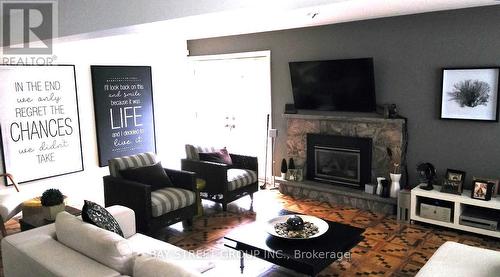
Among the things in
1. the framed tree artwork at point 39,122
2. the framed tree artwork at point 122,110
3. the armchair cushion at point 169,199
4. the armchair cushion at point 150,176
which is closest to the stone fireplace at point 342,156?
the armchair cushion at point 169,199

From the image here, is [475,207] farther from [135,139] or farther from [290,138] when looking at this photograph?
[135,139]

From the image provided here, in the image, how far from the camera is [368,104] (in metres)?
4.95

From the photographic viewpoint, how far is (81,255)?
238 centimetres

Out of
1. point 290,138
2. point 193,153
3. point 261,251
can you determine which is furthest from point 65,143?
point 261,251

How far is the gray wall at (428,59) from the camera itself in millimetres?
4219

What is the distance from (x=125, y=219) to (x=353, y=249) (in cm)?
214

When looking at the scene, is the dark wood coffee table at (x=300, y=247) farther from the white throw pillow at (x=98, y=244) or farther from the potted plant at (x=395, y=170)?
the potted plant at (x=395, y=170)

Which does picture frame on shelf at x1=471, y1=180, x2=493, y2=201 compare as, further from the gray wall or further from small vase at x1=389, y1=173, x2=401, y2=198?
small vase at x1=389, y1=173, x2=401, y2=198

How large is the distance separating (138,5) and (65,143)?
3201 millimetres

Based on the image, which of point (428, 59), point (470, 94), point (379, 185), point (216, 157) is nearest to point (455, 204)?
point (379, 185)

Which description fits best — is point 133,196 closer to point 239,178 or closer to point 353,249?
point 239,178

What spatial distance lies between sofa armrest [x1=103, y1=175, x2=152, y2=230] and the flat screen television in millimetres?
2604

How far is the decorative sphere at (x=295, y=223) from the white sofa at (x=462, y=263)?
99 centimetres

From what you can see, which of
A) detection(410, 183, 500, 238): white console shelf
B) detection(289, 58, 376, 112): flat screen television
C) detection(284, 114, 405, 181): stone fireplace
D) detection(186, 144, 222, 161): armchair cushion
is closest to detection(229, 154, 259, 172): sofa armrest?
detection(186, 144, 222, 161): armchair cushion
